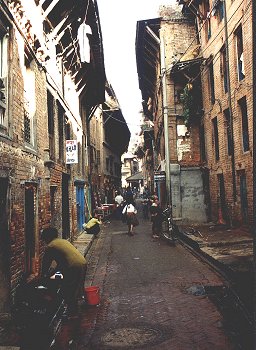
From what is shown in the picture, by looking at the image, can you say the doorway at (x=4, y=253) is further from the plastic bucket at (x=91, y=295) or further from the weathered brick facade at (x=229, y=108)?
the weathered brick facade at (x=229, y=108)

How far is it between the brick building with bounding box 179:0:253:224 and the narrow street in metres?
4.79

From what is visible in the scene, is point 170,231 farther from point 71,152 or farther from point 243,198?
point 71,152

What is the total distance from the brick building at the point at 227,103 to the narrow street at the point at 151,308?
189 inches

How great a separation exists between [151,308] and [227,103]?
11541mm

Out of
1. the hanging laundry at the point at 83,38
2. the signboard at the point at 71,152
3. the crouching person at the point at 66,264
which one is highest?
the hanging laundry at the point at 83,38

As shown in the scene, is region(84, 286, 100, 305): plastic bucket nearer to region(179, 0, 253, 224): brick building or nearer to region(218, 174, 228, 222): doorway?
region(179, 0, 253, 224): brick building

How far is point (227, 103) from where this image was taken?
52.2ft

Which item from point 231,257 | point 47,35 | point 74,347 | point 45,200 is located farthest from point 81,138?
point 74,347

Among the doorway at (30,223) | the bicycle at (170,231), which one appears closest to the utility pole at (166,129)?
the bicycle at (170,231)

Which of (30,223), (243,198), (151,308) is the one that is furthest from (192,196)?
(151,308)

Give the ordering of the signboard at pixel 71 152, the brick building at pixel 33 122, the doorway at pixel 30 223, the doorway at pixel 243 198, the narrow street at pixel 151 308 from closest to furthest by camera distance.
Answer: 1. the narrow street at pixel 151 308
2. the brick building at pixel 33 122
3. the doorway at pixel 30 223
4. the signboard at pixel 71 152
5. the doorway at pixel 243 198

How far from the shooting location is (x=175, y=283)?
8211mm

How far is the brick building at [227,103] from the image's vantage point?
536 inches

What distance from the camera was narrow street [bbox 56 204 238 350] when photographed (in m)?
5.09
